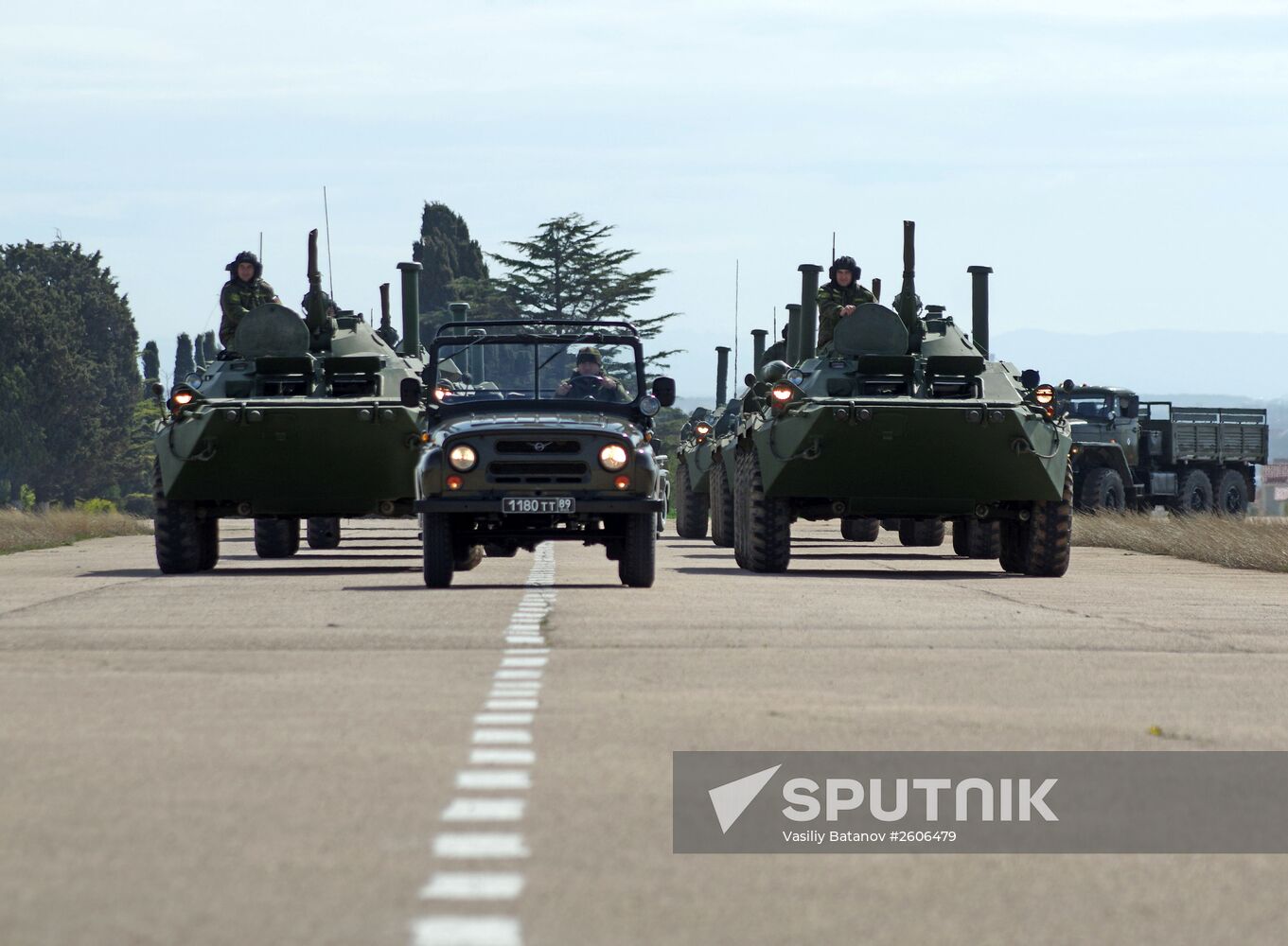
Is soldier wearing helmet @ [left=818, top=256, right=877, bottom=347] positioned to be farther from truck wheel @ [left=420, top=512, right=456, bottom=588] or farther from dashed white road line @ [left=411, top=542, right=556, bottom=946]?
dashed white road line @ [left=411, top=542, right=556, bottom=946]

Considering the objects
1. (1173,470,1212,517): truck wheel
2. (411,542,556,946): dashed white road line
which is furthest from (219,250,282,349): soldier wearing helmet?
(1173,470,1212,517): truck wheel

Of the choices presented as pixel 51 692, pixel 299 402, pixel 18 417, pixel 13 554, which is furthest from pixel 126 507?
pixel 51 692

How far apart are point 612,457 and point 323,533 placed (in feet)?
35.3

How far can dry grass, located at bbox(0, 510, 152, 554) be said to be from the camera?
27781mm

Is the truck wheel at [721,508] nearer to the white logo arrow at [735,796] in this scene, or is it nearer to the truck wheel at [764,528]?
the truck wheel at [764,528]

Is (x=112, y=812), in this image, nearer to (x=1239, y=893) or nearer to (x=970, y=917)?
(x=970, y=917)

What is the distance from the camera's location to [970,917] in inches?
185

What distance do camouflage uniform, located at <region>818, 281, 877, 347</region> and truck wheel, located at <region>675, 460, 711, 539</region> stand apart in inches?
322

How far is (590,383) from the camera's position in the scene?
17.3m

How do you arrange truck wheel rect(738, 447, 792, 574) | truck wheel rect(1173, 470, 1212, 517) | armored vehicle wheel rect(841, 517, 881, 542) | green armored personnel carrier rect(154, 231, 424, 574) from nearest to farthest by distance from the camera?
green armored personnel carrier rect(154, 231, 424, 574) < truck wheel rect(738, 447, 792, 574) < armored vehicle wheel rect(841, 517, 881, 542) < truck wheel rect(1173, 470, 1212, 517)

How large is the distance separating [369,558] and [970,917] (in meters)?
18.6

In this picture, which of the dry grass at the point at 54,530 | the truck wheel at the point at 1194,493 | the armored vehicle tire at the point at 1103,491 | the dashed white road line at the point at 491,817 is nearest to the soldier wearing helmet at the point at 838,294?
the dry grass at the point at 54,530

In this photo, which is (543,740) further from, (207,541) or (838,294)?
(838,294)

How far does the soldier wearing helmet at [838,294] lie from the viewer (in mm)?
21609
